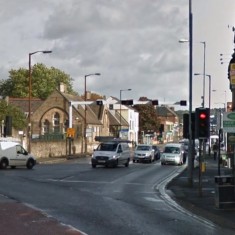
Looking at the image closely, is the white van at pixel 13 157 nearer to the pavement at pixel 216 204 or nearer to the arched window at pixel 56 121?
the pavement at pixel 216 204

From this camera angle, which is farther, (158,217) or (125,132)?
(125,132)

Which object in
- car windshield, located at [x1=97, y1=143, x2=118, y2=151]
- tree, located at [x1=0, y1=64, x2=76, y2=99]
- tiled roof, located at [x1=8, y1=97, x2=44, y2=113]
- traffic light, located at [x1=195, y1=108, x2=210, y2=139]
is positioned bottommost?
car windshield, located at [x1=97, y1=143, x2=118, y2=151]

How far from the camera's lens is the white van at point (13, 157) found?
38750mm

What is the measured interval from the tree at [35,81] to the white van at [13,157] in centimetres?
7865

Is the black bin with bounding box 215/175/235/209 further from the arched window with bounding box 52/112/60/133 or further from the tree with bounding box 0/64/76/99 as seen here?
the tree with bounding box 0/64/76/99

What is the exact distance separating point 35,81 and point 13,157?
82503 millimetres

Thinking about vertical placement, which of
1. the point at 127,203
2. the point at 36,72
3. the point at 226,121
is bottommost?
the point at 127,203

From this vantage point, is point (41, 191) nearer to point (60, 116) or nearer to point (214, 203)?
point (214, 203)

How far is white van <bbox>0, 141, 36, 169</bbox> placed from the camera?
38.8 m

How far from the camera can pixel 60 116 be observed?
308 ft

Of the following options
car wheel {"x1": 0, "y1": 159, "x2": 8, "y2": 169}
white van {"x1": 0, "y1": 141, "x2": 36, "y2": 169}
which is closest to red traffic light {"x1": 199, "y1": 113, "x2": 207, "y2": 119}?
white van {"x1": 0, "y1": 141, "x2": 36, "y2": 169}

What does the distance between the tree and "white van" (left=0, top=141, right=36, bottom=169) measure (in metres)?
78.7

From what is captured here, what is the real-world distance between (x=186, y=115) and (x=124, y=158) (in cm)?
1939

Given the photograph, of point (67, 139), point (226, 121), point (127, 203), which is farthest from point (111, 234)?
point (67, 139)
